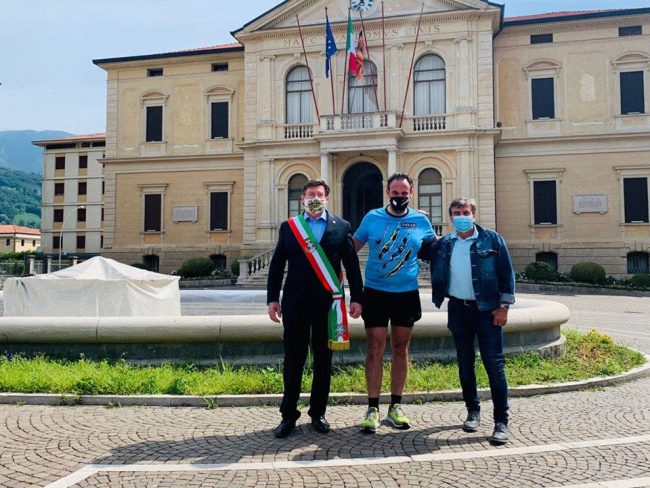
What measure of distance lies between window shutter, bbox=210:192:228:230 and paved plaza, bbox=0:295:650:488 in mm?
27335

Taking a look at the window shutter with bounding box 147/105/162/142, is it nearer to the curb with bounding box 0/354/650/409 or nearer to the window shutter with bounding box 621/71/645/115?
the window shutter with bounding box 621/71/645/115

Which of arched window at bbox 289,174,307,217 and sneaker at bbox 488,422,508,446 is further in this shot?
arched window at bbox 289,174,307,217

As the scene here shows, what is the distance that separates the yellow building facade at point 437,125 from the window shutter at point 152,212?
2.45m

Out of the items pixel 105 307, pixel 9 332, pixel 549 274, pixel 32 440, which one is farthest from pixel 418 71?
pixel 32 440

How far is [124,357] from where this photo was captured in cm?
726

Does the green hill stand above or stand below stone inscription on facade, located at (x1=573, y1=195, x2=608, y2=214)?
above

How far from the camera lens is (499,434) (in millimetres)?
4844

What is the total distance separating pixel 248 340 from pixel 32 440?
2.69m

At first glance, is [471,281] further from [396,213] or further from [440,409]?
[440,409]

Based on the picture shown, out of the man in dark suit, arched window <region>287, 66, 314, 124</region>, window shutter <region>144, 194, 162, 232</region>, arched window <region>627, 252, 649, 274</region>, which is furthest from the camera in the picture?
window shutter <region>144, 194, 162, 232</region>

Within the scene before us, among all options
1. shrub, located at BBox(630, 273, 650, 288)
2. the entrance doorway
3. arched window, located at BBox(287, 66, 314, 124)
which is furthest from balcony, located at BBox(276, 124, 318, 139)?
shrub, located at BBox(630, 273, 650, 288)

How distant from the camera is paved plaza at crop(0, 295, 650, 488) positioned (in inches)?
159

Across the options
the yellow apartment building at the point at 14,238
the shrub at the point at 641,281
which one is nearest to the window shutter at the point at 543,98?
the shrub at the point at 641,281

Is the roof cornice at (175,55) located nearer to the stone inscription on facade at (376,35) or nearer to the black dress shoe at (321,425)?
the stone inscription on facade at (376,35)
